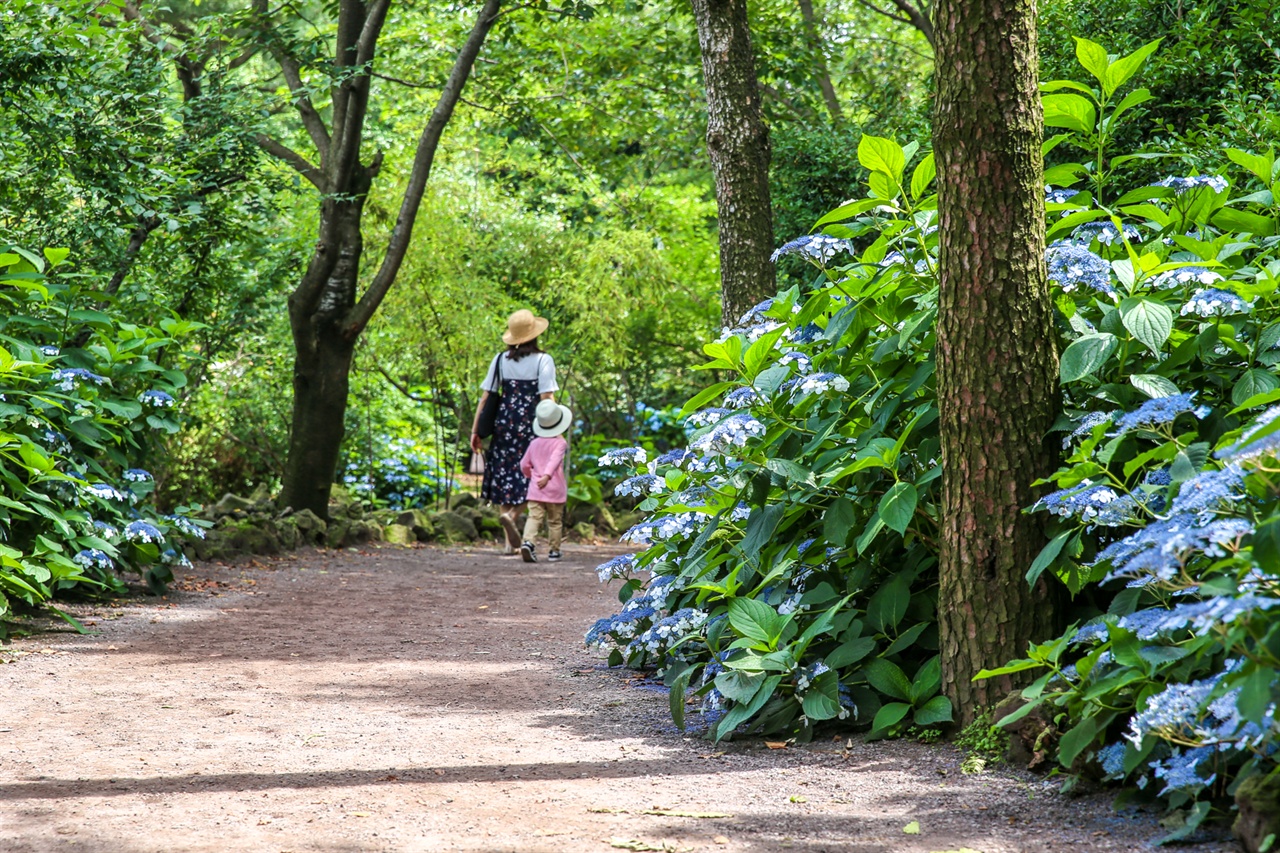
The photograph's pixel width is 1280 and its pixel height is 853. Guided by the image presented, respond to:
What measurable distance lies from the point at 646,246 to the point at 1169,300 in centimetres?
960

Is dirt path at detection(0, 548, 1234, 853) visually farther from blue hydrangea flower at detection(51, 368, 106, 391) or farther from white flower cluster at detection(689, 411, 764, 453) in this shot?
blue hydrangea flower at detection(51, 368, 106, 391)

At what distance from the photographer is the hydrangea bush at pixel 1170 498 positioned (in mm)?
2174

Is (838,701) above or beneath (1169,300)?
beneath

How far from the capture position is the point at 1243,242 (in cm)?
346

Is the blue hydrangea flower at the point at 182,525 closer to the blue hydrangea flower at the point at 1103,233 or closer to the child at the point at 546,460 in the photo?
the child at the point at 546,460

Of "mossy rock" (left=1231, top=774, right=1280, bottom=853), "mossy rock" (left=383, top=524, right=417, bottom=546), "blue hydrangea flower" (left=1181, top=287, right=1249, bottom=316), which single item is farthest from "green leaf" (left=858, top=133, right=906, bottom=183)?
"mossy rock" (left=383, top=524, right=417, bottom=546)

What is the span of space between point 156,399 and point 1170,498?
5.10 meters

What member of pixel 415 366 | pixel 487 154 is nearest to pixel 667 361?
pixel 415 366

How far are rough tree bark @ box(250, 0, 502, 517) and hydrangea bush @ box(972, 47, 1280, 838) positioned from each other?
23.9ft

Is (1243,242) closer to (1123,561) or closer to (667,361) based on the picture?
(1123,561)

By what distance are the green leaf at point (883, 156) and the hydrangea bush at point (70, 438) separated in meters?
3.71

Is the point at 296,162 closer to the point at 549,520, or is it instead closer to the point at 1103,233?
the point at 549,520

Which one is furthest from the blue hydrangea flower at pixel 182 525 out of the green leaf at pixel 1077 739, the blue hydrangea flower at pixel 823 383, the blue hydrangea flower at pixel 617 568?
the green leaf at pixel 1077 739

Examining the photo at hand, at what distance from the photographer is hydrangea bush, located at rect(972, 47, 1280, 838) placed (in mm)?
2174
